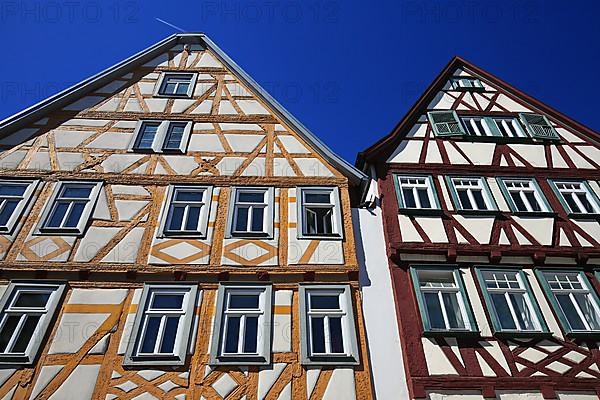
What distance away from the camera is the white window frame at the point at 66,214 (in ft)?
30.7

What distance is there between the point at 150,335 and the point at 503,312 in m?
6.34

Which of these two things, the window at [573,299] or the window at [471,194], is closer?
the window at [573,299]

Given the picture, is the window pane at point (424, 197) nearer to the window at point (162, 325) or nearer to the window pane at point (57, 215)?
the window at point (162, 325)

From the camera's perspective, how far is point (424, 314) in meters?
8.52

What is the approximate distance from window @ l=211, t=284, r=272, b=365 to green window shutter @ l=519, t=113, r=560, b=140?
8514 mm

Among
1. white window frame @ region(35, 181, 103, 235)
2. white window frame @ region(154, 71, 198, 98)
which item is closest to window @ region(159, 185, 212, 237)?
white window frame @ region(35, 181, 103, 235)

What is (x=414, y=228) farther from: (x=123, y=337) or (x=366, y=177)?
(x=123, y=337)

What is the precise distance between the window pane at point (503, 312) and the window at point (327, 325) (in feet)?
9.02

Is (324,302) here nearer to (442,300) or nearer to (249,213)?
(442,300)

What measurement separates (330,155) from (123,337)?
19.5ft

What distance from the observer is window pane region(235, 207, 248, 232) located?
981 centimetres

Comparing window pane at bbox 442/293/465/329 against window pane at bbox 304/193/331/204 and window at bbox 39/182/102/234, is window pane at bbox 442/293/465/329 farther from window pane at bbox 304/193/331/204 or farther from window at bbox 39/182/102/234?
window at bbox 39/182/102/234

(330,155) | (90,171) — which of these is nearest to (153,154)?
(90,171)

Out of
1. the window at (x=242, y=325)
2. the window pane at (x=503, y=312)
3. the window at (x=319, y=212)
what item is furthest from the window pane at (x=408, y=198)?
the window at (x=242, y=325)
